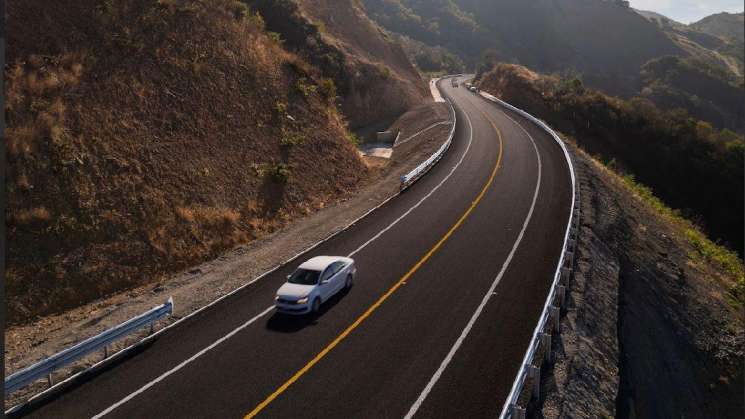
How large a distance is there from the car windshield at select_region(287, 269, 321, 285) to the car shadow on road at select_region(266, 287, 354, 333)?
1031 mm

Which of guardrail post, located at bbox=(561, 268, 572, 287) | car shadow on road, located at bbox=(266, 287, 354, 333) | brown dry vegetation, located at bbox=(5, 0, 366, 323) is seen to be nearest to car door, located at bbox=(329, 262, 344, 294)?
car shadow on road, located at bbox=(266, 287, 354, 333)

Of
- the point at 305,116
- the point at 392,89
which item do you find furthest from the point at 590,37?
A: the point at 305,116

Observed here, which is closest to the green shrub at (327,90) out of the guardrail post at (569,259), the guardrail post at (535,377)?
the guardrail post at (569,259)

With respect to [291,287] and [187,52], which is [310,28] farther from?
[291,287]

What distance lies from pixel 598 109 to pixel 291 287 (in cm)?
5800

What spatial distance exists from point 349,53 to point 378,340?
44574 millimetres

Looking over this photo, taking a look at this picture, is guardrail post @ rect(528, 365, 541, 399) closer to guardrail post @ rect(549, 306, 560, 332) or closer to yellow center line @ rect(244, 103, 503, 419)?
guardrail post @ rect(549, 306, 560, 332)

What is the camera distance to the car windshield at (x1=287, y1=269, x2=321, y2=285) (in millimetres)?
17922

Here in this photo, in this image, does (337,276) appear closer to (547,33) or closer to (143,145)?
(143,145)

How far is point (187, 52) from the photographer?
1267 inches

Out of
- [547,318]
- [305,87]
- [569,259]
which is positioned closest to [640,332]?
[569,259]

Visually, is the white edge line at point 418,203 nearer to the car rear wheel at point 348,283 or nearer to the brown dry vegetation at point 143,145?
the car rear wheel at point 348,283

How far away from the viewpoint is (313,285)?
1770 cm

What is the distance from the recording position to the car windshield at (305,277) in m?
17.9
